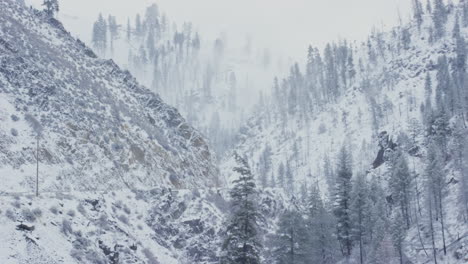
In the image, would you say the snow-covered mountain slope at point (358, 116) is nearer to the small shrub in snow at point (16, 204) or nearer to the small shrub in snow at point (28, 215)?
the small shrub in snow at point (28, 215)

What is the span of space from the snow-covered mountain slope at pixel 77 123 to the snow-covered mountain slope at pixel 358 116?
33.0m

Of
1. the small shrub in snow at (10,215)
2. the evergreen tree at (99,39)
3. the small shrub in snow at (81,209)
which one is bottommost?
the small shrub in snow at (10,215)

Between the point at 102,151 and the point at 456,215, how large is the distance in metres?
48.2

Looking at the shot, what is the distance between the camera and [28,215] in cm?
3259

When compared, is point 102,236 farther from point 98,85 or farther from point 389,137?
point 389,137

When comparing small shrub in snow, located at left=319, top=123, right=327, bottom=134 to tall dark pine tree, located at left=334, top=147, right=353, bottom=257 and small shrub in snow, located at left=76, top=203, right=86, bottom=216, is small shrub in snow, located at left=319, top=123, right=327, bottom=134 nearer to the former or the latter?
tall dark pine tree, located at left=334, top=147, right=353, bottom=257

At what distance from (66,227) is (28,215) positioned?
324 cm

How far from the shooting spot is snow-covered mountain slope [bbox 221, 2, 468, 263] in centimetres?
10669

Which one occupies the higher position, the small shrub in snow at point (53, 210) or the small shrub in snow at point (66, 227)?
the small shrub in snow at point (53, 210)

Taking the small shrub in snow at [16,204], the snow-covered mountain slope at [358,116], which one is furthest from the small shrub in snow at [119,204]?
the snow-covered mountain slope at [358,116]

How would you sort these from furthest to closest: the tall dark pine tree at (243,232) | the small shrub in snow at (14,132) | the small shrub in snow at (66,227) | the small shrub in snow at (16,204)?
the small shrub in snow at (14,132)
the small shrub in snow at (66,227)
the small shrub in snow at (16,204)
the tall dark pine tree at (243,232)

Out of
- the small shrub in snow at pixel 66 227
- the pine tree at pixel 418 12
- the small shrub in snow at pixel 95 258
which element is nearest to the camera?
the small shrub in snow at pixel 95 258

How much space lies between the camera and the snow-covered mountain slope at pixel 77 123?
46.2 m

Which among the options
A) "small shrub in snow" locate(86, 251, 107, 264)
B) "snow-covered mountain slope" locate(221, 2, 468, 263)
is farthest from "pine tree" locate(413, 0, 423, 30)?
"small shrub in snow" locate(86, 251, 107, 264)
